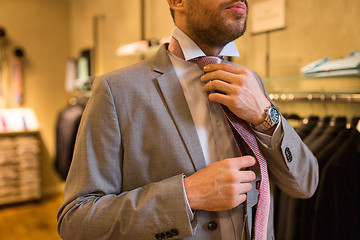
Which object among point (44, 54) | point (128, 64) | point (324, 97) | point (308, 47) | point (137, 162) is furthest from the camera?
point (44, 54)

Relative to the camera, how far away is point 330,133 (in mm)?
1423

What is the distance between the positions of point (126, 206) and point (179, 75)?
45 cm

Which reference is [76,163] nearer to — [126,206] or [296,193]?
[126,206]

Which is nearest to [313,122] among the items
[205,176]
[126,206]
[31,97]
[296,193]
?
[296,193]

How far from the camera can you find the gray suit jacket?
2.56 feet

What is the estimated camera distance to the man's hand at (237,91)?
86cm

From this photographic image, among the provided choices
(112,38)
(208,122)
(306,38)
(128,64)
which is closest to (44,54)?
(112,38)

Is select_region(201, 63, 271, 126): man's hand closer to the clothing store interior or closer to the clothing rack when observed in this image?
the clothing store interior

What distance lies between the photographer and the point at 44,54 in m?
4.73

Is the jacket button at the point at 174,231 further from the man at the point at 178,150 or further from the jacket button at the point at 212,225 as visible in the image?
the jacket button at the point at 212,225

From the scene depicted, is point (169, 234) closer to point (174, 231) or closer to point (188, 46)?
point (174, 231)

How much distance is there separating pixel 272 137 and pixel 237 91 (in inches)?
7.3

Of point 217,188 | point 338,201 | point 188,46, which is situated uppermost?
point 188,46

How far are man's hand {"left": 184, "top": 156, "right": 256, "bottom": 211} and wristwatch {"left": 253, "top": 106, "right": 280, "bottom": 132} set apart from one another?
17 centimetres
